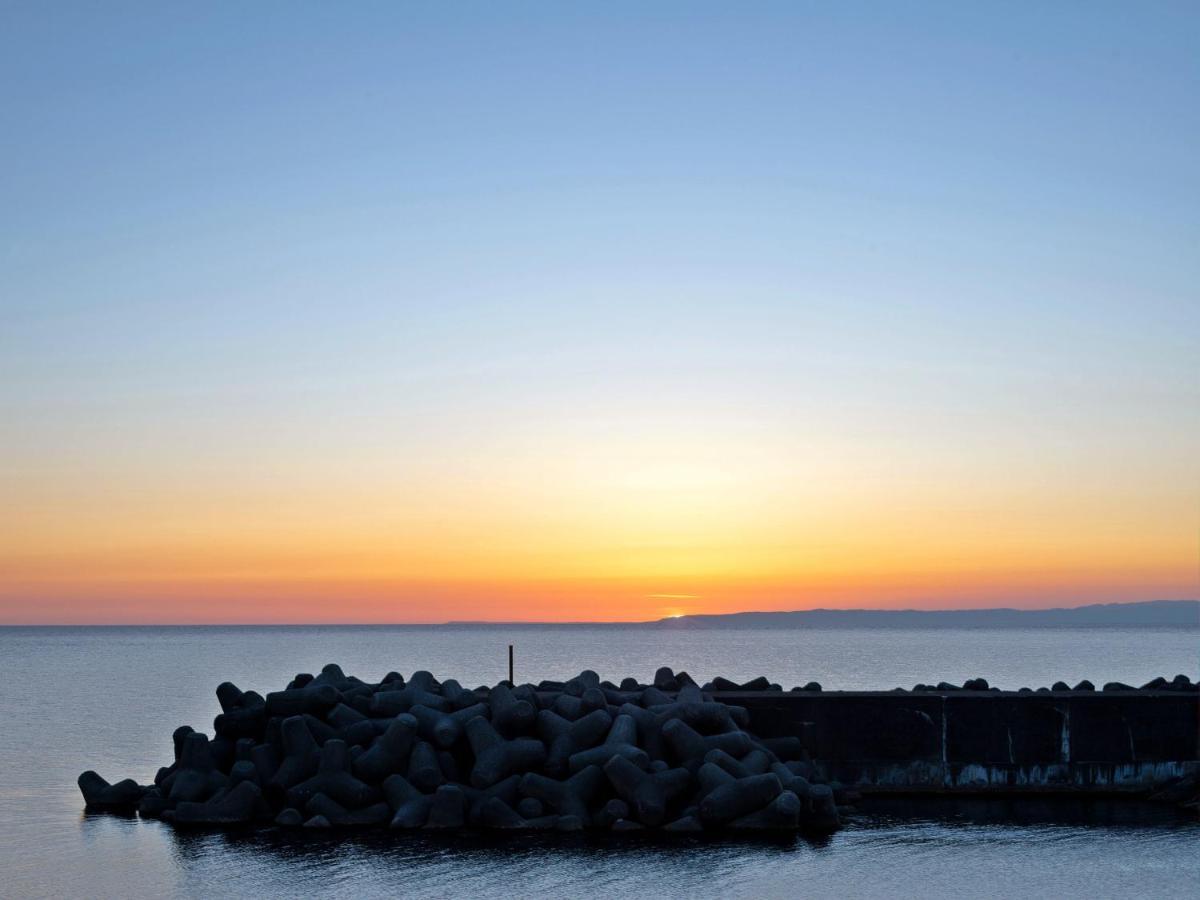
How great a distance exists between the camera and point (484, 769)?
13391 millimetres

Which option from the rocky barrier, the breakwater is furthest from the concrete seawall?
the rocky barrier

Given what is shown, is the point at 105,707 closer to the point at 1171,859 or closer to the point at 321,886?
the point at 321,886

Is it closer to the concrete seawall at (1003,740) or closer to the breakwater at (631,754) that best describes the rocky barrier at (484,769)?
the breakwater at (631,754)

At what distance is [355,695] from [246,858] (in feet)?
11.4

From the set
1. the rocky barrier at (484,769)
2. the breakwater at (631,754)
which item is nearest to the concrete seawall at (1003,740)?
the breakwater at (631,754)

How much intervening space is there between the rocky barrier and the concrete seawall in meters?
0.53

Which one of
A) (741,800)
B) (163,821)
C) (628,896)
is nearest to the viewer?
(628,896)

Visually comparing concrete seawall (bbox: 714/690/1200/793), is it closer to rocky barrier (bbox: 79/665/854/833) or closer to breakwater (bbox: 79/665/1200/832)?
breakwater (bbox: 79/665/1200/832)

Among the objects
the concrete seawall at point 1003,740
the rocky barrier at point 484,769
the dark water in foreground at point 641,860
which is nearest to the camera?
the dark water in foreground at point 641,860

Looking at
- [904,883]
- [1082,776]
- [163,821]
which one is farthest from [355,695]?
[1082,776]

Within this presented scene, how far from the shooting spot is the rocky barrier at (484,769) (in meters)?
13.0

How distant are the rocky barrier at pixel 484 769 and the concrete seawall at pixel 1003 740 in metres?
0.53

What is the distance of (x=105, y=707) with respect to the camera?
35.4m

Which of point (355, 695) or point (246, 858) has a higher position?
point (355, 695)
